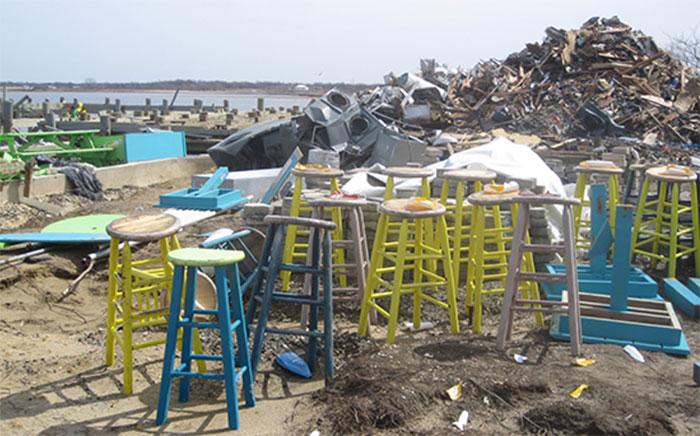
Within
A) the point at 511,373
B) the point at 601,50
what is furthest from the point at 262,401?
the point at 601,50

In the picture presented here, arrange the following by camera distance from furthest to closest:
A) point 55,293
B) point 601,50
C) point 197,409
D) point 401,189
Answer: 1. point 601,50
2. point 401,189
3. point 55,293
4. point 197,409

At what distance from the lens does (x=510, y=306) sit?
456 cm

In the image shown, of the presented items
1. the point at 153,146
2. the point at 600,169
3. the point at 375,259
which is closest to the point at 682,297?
the point at 600,169

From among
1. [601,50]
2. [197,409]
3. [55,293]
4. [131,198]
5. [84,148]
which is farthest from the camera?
[601,50]

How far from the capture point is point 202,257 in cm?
355

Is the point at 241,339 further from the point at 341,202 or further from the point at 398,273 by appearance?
the point at 341,202

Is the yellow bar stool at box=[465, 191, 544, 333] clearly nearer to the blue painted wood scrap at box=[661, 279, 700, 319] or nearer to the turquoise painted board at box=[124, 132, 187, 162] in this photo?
the blue painted wood scrap at box=[661, 279, 700, 319]

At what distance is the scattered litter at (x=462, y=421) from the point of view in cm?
349

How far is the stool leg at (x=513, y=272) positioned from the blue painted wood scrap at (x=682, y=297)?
6.89 feet

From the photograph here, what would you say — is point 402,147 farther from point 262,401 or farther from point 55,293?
point 262,401

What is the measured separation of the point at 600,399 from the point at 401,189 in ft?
12.2

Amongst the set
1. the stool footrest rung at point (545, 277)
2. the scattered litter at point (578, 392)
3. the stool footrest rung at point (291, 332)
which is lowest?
the scattered litter at point (578, 392)

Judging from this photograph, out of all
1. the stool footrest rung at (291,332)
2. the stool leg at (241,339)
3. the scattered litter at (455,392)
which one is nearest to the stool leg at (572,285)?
the scattered litter at (455,392)

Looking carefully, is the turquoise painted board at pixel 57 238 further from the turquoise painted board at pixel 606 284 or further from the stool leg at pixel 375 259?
the turquoise painted board at pixel 606 284
